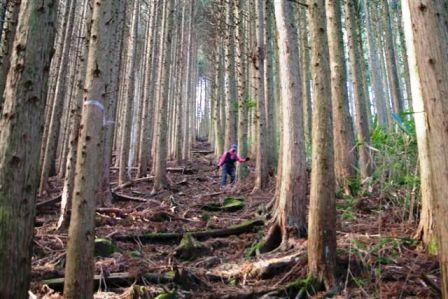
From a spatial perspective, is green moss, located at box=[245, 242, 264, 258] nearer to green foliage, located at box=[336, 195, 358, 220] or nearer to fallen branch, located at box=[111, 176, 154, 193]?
green foliage, located at box=[336, 195, 358, 220]

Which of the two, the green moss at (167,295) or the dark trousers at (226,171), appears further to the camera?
the dark trousers at (226,171)

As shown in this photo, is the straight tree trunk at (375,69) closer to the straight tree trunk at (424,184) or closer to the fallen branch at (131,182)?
the fallen branch at (131,182)

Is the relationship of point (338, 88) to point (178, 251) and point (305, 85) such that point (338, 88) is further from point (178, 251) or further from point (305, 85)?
point (305, 85)

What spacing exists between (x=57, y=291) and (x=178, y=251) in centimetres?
178

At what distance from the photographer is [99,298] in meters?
3.66

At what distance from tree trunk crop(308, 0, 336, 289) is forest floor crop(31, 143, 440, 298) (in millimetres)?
204

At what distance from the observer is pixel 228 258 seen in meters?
5.20

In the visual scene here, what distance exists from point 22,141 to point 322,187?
259cm

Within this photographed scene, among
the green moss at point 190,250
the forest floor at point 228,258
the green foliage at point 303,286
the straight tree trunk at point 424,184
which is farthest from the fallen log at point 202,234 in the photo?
the straight tree trunk at point 424,184

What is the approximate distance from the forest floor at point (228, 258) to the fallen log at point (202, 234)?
0.01m

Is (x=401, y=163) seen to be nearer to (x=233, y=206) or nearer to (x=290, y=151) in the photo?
(x=290, y=151)

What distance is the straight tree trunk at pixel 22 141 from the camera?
263 cm

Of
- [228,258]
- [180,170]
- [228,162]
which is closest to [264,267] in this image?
[228,258]

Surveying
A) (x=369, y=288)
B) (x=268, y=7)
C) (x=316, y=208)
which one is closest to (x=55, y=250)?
(x=316, y=208)
